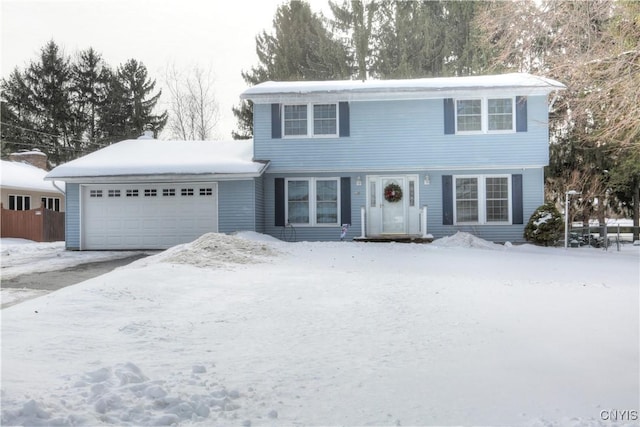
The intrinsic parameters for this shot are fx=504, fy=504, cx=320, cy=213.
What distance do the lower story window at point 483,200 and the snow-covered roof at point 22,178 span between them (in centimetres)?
1770

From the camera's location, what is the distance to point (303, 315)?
5.95m

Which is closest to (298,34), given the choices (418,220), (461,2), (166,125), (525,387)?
(461,2)

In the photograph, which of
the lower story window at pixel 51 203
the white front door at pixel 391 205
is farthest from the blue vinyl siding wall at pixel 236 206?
the lower story window at pixel 51 203

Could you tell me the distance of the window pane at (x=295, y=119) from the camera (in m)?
16.2

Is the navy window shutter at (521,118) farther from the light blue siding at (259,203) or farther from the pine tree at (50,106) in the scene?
the pine tree at (50,106)

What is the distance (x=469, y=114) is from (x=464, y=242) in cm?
420

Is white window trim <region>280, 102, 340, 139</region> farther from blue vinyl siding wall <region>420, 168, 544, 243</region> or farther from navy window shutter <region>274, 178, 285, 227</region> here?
blue vinyl siding wall <region>420, 168, 544, 243</region>

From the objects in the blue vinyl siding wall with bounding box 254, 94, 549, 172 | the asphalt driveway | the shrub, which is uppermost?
the blue vinyl siding wall with bounding box 254, 94, 549, 172

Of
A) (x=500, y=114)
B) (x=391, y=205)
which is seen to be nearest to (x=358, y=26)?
(x=500, y=114)

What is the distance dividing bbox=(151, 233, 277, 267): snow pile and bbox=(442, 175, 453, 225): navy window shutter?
21.2 feet

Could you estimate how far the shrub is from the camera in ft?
47.4

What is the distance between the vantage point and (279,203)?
53.3 ft

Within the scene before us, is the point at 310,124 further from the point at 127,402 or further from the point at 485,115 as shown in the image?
the point at 127,402

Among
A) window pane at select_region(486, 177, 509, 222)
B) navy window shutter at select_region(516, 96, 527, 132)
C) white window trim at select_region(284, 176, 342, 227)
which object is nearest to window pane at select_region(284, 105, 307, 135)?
white window trim at select_region(284, 176, 342, 227)
